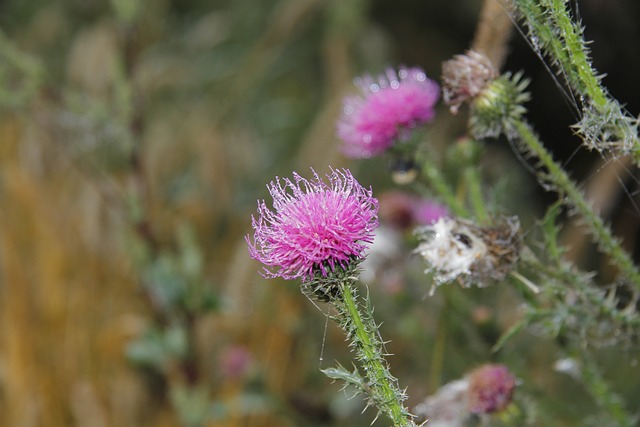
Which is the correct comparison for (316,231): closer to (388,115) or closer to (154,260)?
(388,115)

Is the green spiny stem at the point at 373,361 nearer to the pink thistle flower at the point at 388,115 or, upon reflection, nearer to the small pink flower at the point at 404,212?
the pink thistle flower at the point at 388,115

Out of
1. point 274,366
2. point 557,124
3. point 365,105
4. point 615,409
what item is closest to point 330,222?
point 365,105

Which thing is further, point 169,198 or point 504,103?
point 169,198

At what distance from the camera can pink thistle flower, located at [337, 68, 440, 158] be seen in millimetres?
891

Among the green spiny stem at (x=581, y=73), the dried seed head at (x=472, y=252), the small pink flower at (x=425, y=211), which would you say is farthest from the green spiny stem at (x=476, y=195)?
the small pink flower at (x=425, y=211)

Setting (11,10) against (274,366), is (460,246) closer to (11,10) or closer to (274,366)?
(274,366)

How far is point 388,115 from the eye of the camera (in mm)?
890

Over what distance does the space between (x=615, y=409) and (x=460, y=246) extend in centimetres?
28

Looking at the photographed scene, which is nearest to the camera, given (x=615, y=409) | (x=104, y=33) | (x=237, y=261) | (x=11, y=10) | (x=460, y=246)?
(x=460, y=246)

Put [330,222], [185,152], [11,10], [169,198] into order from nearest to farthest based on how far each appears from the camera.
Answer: [330,222], [185,152], [169,198], [11,10]

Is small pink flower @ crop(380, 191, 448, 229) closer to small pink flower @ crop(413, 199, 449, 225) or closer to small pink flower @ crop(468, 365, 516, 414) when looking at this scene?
small pink flower @ crop(413, 199, 449, 225)

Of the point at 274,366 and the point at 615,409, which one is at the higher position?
the point at 274,366

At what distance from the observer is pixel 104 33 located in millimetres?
1972

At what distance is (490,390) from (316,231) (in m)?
0.32
